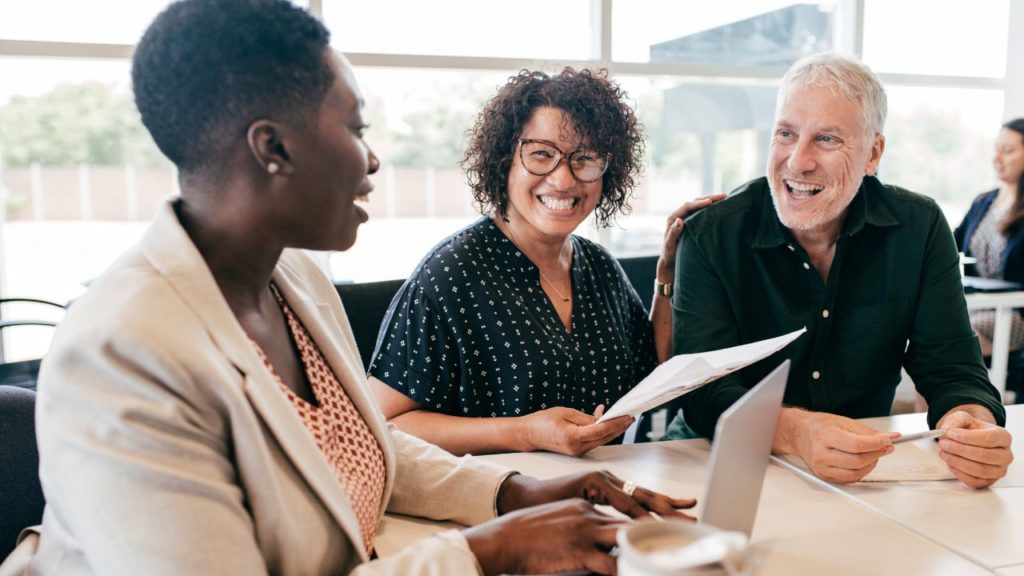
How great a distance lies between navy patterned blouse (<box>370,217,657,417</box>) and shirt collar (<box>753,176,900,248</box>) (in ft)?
1.44

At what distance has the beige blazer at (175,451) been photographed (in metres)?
0.75

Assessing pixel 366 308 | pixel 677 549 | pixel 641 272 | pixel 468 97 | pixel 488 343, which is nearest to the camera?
pixel 677 549

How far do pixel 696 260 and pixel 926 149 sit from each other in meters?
3.84

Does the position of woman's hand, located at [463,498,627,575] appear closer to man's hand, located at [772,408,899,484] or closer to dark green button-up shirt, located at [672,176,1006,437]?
man's hand, located at [772,408,899,484]

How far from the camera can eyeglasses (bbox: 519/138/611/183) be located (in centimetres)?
185

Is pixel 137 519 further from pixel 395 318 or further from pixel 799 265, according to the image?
pixel 799 265

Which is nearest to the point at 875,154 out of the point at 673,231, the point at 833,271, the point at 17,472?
the point at 833,271

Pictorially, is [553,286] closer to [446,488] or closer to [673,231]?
[673,231]

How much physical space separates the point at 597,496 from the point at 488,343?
2.01 feet

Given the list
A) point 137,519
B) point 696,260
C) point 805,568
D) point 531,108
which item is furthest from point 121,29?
point 805,568

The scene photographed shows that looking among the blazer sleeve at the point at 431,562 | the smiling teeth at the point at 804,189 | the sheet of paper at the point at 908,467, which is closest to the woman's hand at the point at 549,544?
the blazer sleeve at the point at 431,562

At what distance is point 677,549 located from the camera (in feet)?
2.36

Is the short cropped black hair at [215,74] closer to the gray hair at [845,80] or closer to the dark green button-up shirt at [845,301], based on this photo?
the dark green button-up shirt at [845,301]

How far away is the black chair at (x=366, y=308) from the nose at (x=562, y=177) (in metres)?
0.50
